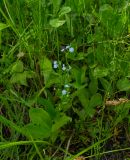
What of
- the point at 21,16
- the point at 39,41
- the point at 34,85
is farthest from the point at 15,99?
the point at 21,16

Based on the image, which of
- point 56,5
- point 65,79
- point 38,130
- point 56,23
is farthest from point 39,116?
point 56,5

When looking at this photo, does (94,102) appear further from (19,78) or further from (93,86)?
(19,78)

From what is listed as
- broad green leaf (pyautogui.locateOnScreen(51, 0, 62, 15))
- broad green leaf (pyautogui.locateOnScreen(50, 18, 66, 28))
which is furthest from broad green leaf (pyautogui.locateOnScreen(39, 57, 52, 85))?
broad green leaf (pyautogui.locateOnScreen(51, 0, 62, 15))

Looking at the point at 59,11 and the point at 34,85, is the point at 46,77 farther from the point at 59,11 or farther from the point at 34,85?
the point at 59,11

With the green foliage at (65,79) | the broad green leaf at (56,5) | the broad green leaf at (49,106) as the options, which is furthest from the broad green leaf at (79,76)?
the broad green leaf at (56,5)

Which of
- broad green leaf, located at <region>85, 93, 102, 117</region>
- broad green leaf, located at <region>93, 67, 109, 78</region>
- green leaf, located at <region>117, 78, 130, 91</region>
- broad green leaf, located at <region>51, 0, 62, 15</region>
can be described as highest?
broad green leaf, located at <region>51, 0, 62, 15</region>

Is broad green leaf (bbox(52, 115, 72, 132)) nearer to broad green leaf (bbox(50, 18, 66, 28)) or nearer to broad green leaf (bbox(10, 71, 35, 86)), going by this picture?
broad green leaf (bbox(10, 71, 35, 86))
